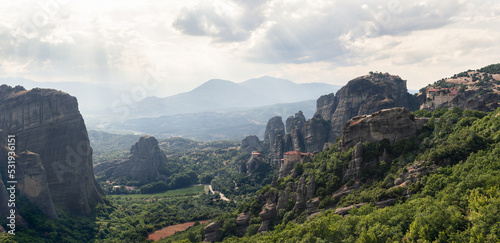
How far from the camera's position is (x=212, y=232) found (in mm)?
63031

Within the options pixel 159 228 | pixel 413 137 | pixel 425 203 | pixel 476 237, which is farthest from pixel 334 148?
pixel 159 228

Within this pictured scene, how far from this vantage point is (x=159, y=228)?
89.2 m

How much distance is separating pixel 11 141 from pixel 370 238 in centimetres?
8564

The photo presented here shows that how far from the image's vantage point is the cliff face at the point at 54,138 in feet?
273

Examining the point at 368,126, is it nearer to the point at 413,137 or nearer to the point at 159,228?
→ the point at 413,137

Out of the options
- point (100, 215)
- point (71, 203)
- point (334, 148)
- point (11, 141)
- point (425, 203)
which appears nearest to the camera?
point (425, 203)

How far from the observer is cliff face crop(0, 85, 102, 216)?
83.2m

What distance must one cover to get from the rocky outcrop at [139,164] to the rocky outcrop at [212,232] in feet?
354

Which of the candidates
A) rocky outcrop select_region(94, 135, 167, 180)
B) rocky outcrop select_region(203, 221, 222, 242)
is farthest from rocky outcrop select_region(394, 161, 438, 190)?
rocky outcrop select_region(94, 135, 167, 180)

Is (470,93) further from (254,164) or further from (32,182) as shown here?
(32,182)

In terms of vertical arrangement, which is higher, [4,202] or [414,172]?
[414,172]

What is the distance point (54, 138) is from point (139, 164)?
81302mm

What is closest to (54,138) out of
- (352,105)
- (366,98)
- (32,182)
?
(32,182)

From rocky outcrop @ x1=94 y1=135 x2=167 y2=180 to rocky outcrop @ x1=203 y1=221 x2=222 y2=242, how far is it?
354ft
